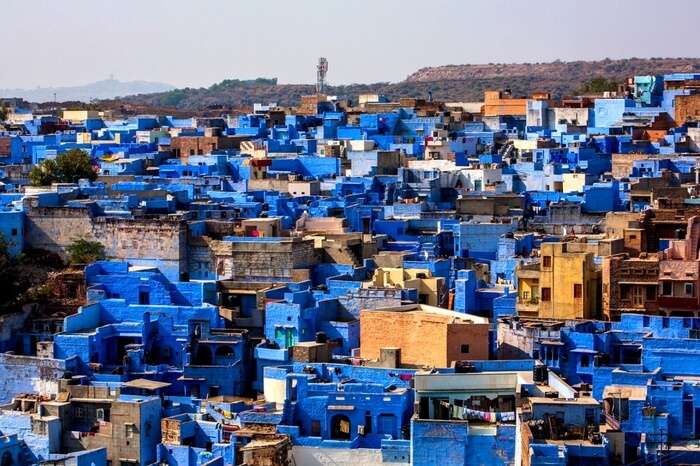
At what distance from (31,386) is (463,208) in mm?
14133

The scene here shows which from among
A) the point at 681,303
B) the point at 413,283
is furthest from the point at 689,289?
the point at 413,283

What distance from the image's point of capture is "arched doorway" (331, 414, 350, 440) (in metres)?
26.5

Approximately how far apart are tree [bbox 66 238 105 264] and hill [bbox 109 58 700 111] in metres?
71.8

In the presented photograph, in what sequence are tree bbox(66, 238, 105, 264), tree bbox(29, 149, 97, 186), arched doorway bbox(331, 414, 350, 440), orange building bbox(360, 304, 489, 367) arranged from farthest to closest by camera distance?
tree bbox(29, 149, 97, 186) → tree bbox(66, 238, 105, 264) → orange building bbox(360, 304, 489, 367) → arched doorway bbox(331, 414, 350, 440)

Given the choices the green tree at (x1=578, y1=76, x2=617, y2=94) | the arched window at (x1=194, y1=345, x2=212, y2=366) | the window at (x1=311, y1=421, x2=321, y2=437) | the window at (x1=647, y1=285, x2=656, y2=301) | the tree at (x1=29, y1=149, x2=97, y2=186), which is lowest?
the window at (x1=311, y1=421, x2=321, y2=437)

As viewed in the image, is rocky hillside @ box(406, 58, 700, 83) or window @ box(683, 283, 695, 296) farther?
rocky hillside @ box(406, 58, 700, 83)

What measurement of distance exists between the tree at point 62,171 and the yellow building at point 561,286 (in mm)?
16666

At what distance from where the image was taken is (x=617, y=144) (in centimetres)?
5059

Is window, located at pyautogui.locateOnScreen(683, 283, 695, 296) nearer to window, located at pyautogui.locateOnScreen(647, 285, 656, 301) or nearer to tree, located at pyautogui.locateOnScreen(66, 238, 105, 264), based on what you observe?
window, located at pyautogui.locateOnScreen(647, 285, 656, 301)

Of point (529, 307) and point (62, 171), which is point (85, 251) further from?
point (62, 171)

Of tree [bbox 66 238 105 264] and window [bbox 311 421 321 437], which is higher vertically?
tree [bbox 66 238 105 264]

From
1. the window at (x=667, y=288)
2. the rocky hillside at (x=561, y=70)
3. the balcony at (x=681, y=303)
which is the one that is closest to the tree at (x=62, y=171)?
the window at (x=667, y=288)

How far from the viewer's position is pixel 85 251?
35.1m

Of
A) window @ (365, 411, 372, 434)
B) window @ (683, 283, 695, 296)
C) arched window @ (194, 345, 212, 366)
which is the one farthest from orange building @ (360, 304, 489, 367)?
window @ (683, 283, 695, 296)
